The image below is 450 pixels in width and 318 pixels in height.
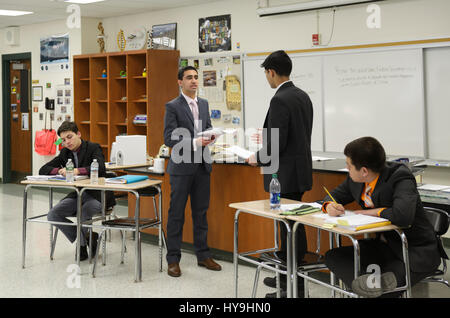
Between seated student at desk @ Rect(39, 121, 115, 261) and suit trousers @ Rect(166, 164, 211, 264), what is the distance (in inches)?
28.7

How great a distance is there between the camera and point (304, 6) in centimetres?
595

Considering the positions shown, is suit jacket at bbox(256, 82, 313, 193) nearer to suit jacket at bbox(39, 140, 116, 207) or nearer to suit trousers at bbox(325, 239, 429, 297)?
suit trousers at bbox(325, 239, 429, 297)

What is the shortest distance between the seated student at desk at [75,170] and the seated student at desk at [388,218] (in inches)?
94.2

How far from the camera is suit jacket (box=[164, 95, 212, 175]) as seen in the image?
14.1 feet

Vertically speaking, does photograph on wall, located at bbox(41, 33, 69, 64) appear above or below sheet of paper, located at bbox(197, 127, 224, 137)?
above

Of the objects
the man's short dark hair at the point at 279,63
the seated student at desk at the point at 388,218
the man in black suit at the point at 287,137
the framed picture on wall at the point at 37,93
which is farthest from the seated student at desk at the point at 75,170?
the framed picture on wall at the point at 37,93

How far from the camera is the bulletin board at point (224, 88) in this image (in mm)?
6816

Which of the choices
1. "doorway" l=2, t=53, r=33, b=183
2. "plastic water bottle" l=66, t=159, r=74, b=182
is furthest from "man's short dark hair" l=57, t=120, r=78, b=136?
"doorway" l=2, t=53, r=33, b=183

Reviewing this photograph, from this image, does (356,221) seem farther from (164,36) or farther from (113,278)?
(164,36)

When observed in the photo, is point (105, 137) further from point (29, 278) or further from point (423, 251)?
point (423, 251)

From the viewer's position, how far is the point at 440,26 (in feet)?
16.8

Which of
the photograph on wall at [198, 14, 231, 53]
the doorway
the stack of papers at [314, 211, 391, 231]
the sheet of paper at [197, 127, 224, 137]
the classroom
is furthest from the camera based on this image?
the doorway

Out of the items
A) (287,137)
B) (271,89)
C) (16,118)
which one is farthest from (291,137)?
(16,118)

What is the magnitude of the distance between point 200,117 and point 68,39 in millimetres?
4761
